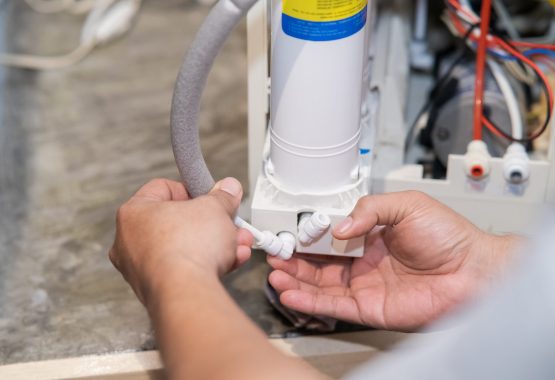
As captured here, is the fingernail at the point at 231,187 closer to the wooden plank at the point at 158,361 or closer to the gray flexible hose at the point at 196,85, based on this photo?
the gray flexible hose at the point at 196,85

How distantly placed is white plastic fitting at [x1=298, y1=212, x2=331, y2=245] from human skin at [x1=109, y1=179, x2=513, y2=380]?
0.02 m

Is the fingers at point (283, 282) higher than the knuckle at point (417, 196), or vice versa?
the knuckle at point (417, 196)

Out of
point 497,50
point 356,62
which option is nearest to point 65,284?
point 356,62

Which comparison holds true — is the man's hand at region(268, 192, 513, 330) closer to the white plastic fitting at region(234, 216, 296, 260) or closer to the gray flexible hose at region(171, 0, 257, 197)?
the white plastic fitting at region(234, 216, 296, 260)

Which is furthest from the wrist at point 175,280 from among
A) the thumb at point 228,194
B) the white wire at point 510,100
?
the white wire at point 510,100

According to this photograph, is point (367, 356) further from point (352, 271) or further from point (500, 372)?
point (500, 372)

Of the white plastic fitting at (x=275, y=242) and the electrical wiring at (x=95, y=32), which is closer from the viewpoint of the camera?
the white plastic fitting at (x=275, y=242)

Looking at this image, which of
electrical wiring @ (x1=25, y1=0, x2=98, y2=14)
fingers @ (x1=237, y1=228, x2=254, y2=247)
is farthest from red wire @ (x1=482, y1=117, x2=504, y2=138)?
electrical wiring @ (x1=25, y1=0, x2=98, y2=14)

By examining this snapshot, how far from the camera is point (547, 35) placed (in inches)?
51.1

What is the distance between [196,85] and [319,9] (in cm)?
14

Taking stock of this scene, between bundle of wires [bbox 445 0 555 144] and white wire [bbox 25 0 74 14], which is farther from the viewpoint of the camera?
white wire [bbox 25 0 74 14]

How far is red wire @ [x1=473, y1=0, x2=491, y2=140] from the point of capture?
3.49 feet

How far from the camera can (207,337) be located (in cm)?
60

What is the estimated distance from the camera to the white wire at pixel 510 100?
1064mm
